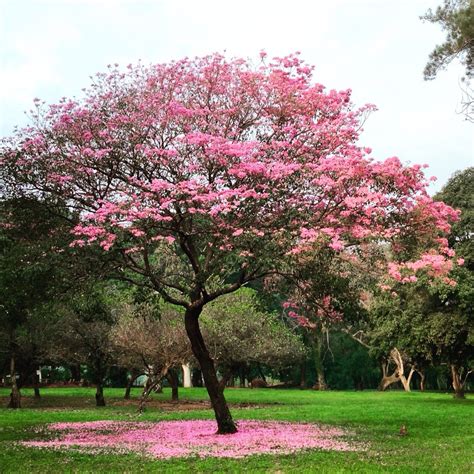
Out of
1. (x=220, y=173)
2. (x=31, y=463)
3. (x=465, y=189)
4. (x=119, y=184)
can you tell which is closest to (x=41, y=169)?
(x=119, y=184)

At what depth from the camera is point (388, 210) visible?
54.6 ft

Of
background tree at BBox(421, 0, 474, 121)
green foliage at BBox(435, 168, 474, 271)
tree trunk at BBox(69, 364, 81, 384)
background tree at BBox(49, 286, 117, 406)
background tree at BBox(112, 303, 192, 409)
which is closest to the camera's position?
A: background tree at BBox(421, 0, 474, 121)

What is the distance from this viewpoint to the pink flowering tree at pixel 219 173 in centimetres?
1547

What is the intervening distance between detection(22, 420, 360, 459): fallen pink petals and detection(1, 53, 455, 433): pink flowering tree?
153 cm

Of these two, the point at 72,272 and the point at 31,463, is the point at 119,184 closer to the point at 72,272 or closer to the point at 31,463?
the point at 72,272

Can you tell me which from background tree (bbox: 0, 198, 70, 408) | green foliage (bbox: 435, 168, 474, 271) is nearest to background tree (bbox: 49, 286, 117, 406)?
background tree (bbox: 0, 198, 70, 408)

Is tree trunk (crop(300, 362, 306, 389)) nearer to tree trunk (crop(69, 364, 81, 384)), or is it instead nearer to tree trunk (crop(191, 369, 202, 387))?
tree trunk (crop(191, 369, 202, 387))

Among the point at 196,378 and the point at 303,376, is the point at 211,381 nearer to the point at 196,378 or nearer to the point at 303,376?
the point at 303,376

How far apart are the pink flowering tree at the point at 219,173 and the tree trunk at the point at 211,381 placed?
0.11ft

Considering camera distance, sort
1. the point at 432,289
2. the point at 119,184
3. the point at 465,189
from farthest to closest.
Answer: the point at 465,189 → the point at 432,289 → the point at 119,184

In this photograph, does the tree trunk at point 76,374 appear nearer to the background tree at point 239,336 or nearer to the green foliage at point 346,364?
the green foliage at point 346,364

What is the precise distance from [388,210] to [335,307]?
3.01 m

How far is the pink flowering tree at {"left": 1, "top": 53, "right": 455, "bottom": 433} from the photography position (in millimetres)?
15469

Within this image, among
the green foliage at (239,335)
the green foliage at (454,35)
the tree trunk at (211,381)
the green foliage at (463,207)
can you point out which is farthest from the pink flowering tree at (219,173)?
the green foliage at (463,207)
